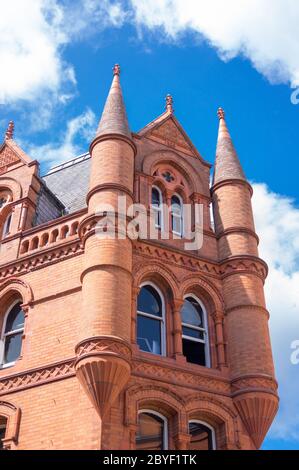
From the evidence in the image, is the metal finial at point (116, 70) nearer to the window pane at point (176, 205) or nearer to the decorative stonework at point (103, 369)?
the window pane at point (176, 205)

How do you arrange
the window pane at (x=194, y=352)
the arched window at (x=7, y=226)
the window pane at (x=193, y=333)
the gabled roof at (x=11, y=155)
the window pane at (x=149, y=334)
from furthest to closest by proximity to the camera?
the gabled roof at (x=11, y=155)
the arched window at (x=7, y=226)
the window pane at (x=193, y=333)
the window pane at (x=194, y=352)
the window pane at (x=149, y=334)

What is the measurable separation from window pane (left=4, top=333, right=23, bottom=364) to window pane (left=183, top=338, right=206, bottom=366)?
401cm

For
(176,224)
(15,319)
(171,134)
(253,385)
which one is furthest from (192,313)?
(171,134)

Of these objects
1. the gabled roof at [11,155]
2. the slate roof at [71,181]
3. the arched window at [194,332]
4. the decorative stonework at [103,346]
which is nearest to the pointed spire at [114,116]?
the slate roof at [71,181]

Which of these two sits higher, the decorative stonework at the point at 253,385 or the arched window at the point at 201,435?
the decorative stonework at the point at 253,385

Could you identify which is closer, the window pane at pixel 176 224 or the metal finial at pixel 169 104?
the window pane at pixel 176 224

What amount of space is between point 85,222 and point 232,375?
5.02 meters

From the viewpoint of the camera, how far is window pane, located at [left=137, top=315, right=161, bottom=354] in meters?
15.2

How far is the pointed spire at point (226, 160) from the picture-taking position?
19156mm

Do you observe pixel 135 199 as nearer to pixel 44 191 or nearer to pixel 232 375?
pixel 44 191

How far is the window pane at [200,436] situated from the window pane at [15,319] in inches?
192

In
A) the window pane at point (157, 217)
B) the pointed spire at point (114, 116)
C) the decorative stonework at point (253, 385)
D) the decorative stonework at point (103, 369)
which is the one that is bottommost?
the decorative stonework at point (103, 369)

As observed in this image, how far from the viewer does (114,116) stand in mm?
18078

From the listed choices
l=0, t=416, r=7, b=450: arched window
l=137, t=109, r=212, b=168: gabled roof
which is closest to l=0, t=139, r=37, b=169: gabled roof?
l=137, t=109, r=212, b=168: gabled roof
